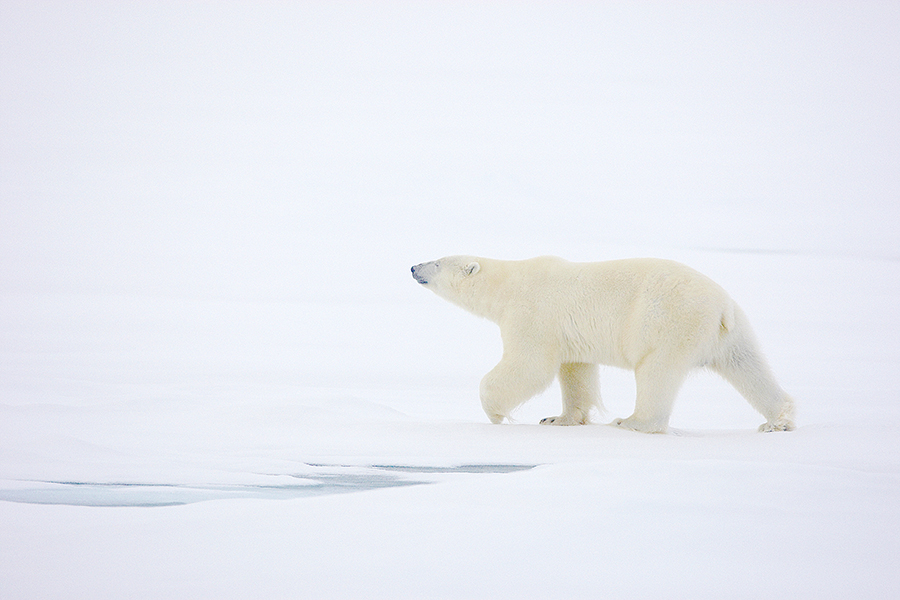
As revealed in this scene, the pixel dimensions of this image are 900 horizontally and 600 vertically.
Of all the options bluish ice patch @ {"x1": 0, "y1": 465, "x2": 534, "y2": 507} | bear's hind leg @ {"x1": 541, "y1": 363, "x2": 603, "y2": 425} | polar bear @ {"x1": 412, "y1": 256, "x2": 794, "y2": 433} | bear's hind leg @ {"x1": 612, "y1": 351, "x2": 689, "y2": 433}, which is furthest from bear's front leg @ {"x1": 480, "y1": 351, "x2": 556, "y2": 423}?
bluish ice patch @ {"x1": 0, "y1": 465, "x2": 534, "y2": 507}

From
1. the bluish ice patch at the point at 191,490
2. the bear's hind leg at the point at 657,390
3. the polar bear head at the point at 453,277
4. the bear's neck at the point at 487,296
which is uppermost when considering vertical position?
the polar bear head at the point at 453,277

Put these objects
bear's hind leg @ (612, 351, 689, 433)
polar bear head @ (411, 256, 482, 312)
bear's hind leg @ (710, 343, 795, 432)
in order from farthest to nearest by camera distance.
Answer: polar bear head @ (411, 256, 482, 312) → bear's hind leg @ (710, 343, 795, 432) → bear's hind leg @ (612, 351, 689, 433)

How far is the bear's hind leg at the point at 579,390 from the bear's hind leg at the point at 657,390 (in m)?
0.75

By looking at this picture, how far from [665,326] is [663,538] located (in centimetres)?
243

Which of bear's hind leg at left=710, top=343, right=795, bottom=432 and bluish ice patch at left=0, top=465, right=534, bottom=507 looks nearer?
bluish ice patch at left=0, top=465, right=534, bottom=507

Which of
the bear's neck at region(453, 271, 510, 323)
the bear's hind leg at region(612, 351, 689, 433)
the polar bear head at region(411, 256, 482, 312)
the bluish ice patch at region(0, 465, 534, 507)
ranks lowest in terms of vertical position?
the bluish ice patch at region(0, 465, 534, 507)

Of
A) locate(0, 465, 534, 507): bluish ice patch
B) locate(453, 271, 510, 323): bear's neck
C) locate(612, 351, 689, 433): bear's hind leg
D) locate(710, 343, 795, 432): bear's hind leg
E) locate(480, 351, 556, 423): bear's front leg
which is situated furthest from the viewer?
locate(453, 271, 510, 323): bear's neck

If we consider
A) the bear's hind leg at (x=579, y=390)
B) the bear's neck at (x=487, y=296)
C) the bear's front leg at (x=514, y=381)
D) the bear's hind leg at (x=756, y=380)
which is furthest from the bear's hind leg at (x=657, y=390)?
the bear's neck at (x=487, y=296)

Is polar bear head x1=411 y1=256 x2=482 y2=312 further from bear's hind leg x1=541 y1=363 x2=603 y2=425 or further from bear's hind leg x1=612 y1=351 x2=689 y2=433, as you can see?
bear's hind leg x1=612 y1=351 x2=689 y2=433

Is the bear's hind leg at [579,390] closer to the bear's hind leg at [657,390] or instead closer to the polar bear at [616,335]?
the polar bear at [616,335]

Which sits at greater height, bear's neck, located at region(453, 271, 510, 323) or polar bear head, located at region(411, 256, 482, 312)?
polar bear head, located at region(411, 256, 482, 312)

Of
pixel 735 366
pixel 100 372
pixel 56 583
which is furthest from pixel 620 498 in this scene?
pixel 100 372

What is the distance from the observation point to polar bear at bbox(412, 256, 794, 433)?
4.50 m

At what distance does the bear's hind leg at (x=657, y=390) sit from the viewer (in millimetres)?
4492
